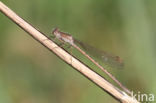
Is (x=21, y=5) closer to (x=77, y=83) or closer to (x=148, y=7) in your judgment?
(x=77, y=83)

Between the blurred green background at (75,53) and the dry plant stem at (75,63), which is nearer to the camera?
the dry plant stem at (75,63)

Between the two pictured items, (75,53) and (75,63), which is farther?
(75,53)

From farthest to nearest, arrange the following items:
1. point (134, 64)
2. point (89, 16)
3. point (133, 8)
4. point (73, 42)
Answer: point (89, 16)
point (134, 64)
point (133, 8)
point (73, 42)

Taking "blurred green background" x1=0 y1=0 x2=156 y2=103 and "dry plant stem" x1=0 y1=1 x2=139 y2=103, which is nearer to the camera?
"dry plant stem" x1=0 y1=1 x2=139 y2=103

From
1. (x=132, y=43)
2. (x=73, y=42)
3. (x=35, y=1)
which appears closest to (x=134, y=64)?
(x=132, y=43)

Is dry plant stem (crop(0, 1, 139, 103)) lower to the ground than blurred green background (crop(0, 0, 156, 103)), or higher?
lower

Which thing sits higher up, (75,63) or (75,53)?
(75,53)

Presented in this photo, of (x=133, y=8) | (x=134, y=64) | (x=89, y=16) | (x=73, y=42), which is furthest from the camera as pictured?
(x=89, y=16)

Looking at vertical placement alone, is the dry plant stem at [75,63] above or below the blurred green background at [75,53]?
below
